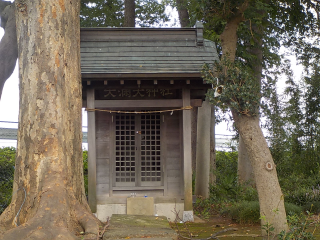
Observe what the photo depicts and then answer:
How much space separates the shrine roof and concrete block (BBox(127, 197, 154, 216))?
326cm

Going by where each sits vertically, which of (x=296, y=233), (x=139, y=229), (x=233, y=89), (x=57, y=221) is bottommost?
(x=296, y=233)

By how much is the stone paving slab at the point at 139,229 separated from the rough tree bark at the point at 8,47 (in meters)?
5.20

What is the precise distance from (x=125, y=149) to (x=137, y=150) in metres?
0.32

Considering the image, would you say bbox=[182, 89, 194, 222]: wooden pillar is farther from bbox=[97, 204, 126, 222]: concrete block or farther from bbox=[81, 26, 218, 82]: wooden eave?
bbox=[97, 204, 126, 222]: concrete block

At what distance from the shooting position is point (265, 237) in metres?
6.05

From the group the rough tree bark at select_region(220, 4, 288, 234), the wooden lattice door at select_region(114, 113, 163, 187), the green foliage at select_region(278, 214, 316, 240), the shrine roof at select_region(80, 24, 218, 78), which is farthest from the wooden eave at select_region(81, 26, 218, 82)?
the green foliage at select_region(278, 214, 316, 240)

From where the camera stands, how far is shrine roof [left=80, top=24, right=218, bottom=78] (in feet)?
30.0

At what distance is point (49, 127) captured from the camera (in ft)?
17.8

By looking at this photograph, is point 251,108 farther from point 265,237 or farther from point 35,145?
point 35,145

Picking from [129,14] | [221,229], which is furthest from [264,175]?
[129,14]

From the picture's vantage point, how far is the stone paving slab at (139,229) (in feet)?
16.8

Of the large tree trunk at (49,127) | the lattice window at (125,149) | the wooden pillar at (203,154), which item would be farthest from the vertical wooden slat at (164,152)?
the large tree trunk at (49,127)

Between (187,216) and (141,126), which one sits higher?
(141,126)

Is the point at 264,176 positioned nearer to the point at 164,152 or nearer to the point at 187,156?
the point at 187,156
